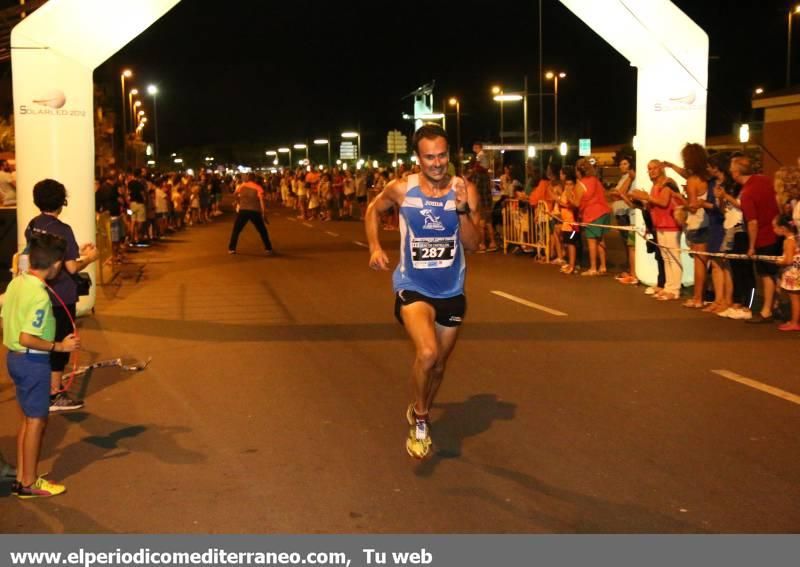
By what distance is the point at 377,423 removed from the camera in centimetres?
726

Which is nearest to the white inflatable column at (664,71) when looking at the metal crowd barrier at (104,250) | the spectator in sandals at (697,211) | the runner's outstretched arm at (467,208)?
the spectator in sandals at (697,211)

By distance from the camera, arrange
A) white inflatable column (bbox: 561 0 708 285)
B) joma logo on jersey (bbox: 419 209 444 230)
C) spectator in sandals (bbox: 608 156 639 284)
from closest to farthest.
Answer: joma logo on jersey (bbox: 419 209 444 230), white inflatable column (bbox: 561 0 708 285), spectator in sandals (bbox: 608 156 639 284)

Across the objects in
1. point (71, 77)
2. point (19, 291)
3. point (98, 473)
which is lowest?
point (98, 473)

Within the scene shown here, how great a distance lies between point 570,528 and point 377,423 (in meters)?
2.40

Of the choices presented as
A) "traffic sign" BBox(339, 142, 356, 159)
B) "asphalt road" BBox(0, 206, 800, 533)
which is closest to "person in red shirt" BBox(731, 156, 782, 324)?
"asphalt road" BBox(0, 206, 800, 533)

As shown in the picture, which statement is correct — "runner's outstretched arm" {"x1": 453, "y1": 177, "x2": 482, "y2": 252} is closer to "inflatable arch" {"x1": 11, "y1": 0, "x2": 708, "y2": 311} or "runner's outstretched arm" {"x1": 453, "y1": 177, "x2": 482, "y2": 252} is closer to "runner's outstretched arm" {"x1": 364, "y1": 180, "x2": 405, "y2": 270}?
"runner's outstretched arm" {"x1": 364, "y1": 180, "x2": 405, "y2": 270}

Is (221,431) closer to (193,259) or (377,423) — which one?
(377,423)

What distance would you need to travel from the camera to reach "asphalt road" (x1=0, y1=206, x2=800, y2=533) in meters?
5.39

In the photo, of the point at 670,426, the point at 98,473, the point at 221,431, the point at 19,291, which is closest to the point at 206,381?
the point at 221,431

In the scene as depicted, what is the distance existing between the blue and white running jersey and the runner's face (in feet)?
0.43

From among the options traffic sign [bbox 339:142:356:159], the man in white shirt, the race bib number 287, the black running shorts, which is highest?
traffic sign [bbox 339:142:356:159]

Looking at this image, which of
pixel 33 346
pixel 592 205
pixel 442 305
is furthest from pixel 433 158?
pixel 592 205

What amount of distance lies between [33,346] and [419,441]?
239cm

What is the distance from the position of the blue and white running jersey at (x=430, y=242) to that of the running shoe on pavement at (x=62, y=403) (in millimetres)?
3009
